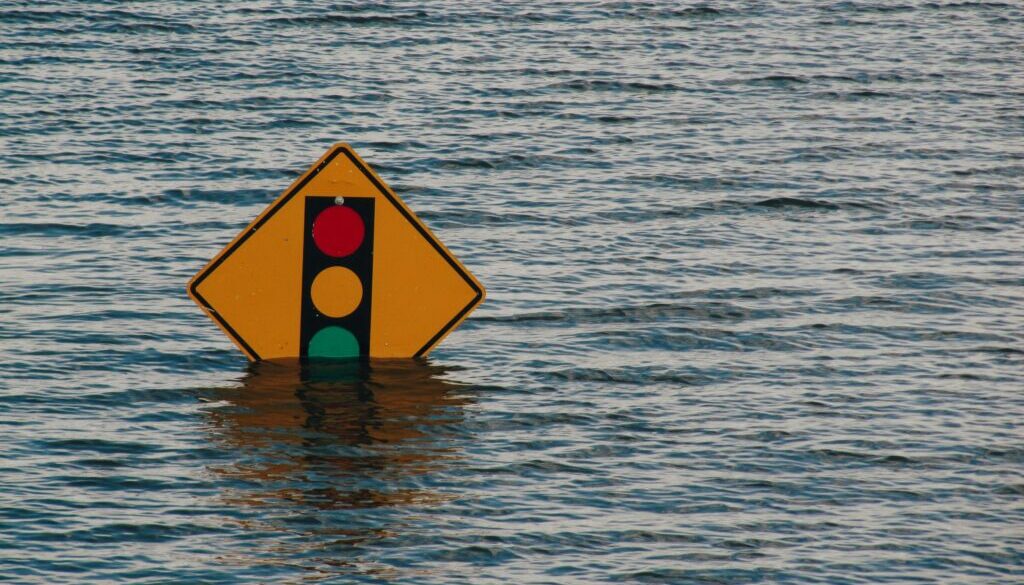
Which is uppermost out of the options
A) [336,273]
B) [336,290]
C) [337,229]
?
[337,229]

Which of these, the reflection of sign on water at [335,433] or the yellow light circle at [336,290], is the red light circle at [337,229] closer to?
the yellow light circle at [336,290]

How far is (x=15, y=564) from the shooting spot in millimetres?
7852

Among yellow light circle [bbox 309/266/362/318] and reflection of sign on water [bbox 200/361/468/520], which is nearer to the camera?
reflection of sign on water [bbox 200/361/468/520]

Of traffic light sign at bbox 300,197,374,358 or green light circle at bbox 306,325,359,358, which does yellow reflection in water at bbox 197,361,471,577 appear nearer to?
green light circle at bbox 306,325,359,358

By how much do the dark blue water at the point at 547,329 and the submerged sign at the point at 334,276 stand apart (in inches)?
11.1

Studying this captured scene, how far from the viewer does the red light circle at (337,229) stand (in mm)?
10789

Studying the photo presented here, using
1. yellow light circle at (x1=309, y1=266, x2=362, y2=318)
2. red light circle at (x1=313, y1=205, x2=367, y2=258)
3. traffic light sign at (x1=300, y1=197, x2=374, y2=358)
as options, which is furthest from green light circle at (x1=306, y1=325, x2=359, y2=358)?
red light circle at (x1=313, y1=205, x2=367, y2=258)

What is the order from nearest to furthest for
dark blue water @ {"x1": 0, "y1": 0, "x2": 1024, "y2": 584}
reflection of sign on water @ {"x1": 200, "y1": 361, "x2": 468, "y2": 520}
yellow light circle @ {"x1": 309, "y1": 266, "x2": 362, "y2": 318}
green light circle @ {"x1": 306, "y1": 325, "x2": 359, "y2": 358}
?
dark blue water @ {"x1": 0, "y1": 0, "x2": 1024, "y2": 584}
reflection of sign on water @ {"x1": 200, "y1": 361, "x2": 468, "y2": 520}
yellow light circle @ {"x1": 309, "y1": 266, "x2": 362, "y2": 318}
green light circle @ {"x1": 306, "y1": 325, "x2": 359, "y2": 358}

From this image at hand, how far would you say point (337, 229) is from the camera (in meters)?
10.8

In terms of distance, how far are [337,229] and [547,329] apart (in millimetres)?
2198

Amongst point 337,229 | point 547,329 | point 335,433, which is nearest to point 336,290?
point 337,229

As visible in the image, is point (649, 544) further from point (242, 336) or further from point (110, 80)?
point (110, 80)

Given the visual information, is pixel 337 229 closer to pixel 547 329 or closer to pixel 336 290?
pixel 336 290

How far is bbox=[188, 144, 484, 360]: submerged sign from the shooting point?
35.3 ft
